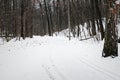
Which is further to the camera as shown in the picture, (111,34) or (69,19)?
(69,19)

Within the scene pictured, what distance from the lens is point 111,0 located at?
9.19m

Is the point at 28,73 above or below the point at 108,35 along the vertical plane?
below

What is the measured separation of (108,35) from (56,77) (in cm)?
404

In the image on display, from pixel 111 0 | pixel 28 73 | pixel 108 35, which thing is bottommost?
pixel 28 73

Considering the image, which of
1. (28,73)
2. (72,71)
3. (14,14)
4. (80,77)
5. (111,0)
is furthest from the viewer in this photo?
(14,14)

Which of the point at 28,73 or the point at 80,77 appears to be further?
the point at 28,73

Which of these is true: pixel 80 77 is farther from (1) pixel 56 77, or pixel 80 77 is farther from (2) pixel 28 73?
(2) pixel 28 73

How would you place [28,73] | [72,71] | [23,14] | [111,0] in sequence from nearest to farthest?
1. [72,71]
2. [28,73]
3. [111,0]
4. [23,14]

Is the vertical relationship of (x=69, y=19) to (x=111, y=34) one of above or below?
above

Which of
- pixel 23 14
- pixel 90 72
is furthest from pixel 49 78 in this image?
pixel 23 14

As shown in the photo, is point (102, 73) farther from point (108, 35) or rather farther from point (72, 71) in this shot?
point (108, 35)

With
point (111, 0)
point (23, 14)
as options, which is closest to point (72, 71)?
point (111, 0)

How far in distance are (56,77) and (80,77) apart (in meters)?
0.87

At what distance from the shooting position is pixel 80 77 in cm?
672
